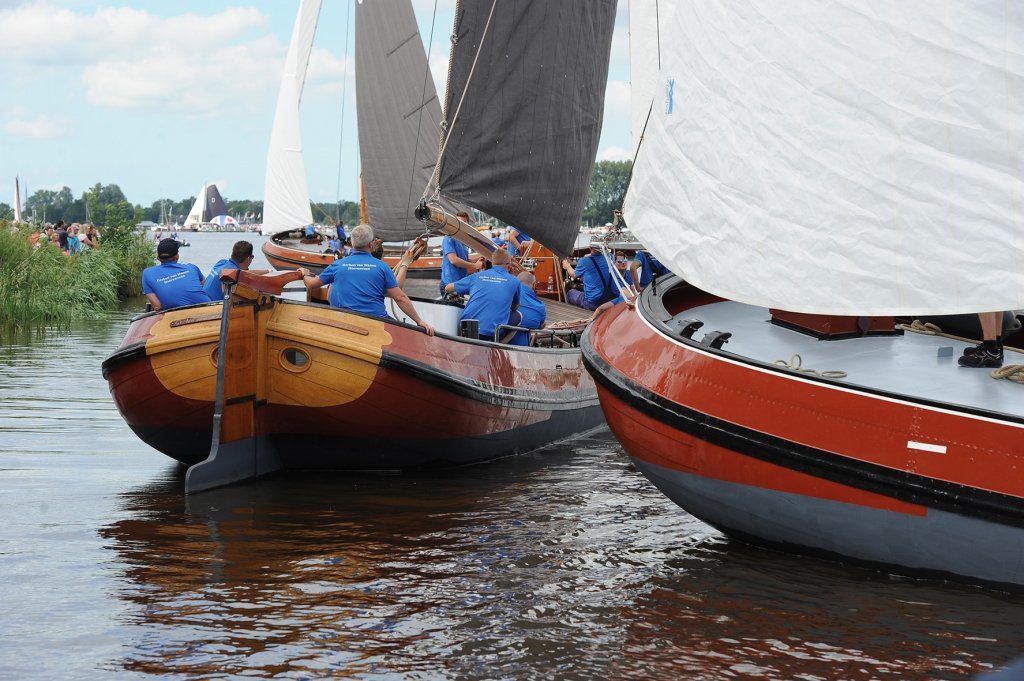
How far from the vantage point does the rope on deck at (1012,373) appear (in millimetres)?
6775

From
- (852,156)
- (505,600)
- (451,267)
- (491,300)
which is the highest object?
(852,156)

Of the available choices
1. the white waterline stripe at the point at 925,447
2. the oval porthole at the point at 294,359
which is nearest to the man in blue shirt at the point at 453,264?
the oval porthole at the point at 294,359

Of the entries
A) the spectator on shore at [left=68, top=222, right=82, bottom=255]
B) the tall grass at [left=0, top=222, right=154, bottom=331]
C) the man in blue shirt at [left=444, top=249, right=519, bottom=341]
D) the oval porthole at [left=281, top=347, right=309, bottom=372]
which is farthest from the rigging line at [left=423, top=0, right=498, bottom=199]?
the spectator on shore at [left=68, top=222, right=82, bottom=255]

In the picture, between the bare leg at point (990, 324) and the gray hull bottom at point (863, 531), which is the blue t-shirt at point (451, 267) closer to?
the gray hull bottom at point (863, 531)

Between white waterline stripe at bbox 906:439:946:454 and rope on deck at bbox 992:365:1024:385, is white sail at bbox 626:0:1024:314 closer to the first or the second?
white waterline stripe at bbox 906:439:946:454

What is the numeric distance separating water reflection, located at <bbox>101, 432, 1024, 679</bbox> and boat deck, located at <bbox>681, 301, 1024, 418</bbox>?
3.39 ft

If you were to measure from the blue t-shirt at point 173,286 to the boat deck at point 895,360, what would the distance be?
4526 millimetres

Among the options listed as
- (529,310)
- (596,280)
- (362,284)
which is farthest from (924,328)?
(596,280)

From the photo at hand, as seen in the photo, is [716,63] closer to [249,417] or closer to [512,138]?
[249,417]

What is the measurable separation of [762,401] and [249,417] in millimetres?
4422

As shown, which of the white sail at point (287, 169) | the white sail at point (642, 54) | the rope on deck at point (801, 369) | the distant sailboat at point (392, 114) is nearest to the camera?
the rope on deck at point (801, 369)

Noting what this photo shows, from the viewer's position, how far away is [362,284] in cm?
998

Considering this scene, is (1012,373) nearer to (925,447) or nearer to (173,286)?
(925,447)

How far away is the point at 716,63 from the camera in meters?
7.34
